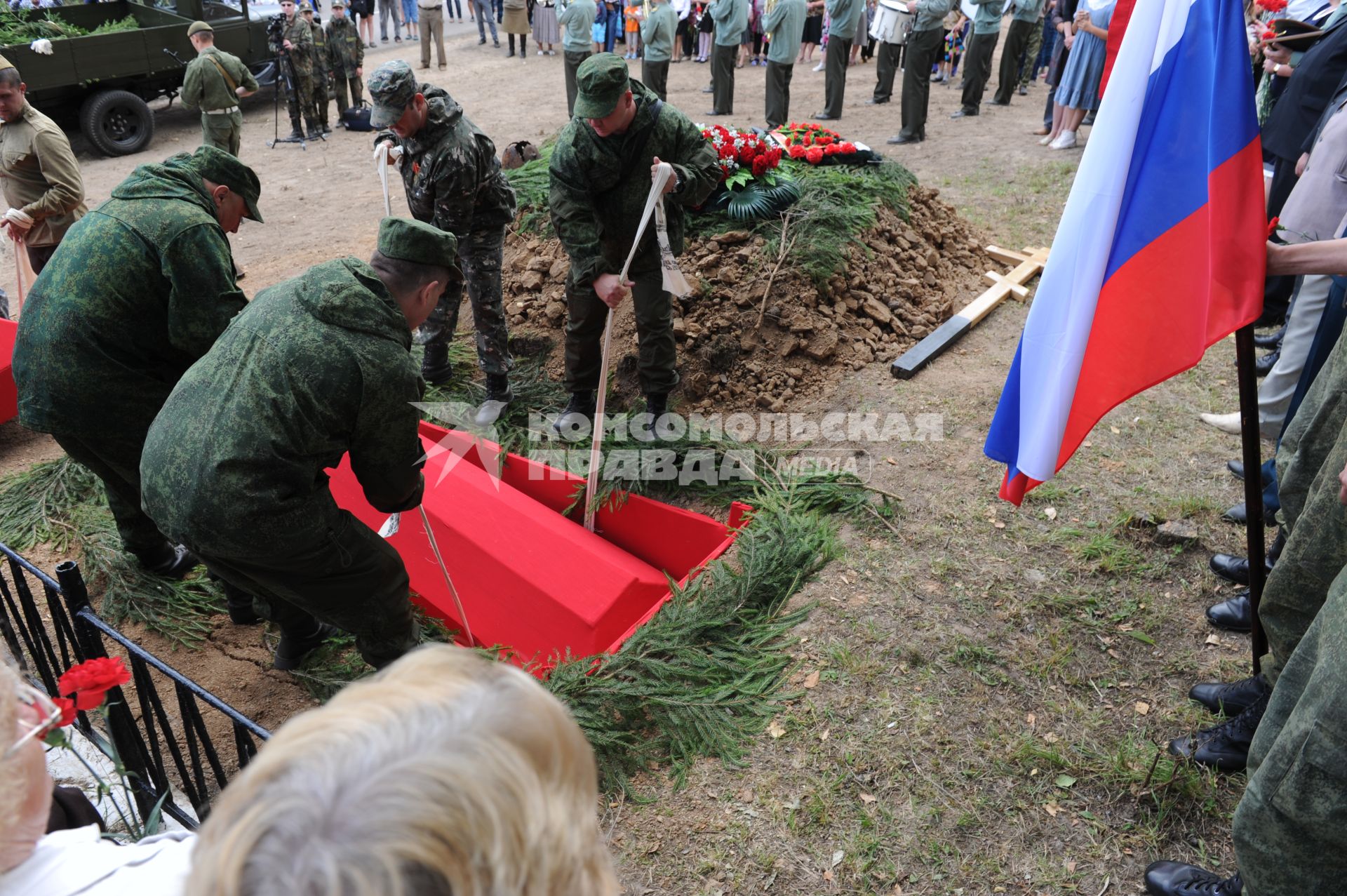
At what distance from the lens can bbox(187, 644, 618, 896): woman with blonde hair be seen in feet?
2.56

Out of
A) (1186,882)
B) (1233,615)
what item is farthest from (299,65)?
(1186,882)

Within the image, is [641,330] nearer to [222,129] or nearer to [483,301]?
[483,301]

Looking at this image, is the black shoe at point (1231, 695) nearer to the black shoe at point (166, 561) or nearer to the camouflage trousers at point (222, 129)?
the black shoe at point (166, 561)

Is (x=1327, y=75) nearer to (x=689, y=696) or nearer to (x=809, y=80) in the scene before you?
(x=689, y=696)

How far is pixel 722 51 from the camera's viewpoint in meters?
11.2

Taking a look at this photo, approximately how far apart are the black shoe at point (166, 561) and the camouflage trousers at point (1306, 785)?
400 centimetres

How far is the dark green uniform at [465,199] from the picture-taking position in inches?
177

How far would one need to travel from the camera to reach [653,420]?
480 centimetres

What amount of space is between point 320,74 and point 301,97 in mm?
407

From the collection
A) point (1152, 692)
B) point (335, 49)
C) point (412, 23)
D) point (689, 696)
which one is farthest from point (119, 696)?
point (412, 23)

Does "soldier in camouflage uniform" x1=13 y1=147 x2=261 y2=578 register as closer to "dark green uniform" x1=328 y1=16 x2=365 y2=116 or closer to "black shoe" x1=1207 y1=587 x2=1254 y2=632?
"black shoe" x1=1207 y1=587 x2=1254 y2=632

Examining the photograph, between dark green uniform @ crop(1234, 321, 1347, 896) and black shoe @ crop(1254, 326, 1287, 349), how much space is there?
321 centimetres

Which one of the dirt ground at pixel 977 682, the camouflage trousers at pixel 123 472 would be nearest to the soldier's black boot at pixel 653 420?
the dirt ground at pixel 977 682

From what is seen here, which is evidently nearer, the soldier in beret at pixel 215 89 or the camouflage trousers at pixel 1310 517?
the camouflage trousers at pixel 1310 517
